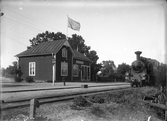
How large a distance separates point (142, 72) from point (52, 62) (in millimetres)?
8607

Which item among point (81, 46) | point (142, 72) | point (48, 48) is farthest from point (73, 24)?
point (142, 72)

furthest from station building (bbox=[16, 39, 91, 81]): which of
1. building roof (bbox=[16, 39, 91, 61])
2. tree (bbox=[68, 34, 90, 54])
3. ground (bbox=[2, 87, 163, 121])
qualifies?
ground (bbox=[2, 87, 163, 121])

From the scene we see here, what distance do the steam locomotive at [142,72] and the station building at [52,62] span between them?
178 inches

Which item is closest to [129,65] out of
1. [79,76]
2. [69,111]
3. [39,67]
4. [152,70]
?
[152,70]

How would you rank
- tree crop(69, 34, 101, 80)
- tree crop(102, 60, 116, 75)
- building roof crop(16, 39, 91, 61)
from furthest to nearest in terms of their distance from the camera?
tree crop(102, 60, 116, 75) → building roof crop(16, 39, 91, 61) → tree crop(69, 34, 101, 80)

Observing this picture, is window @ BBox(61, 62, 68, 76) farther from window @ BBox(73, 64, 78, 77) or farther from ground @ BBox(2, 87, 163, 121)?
ground @ BBox(2, 87, 163, 121)

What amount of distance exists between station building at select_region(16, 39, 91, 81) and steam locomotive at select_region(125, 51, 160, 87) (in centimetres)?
452

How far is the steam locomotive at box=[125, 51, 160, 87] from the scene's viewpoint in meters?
14.8

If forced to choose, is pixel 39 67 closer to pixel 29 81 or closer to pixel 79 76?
pixel 29 81

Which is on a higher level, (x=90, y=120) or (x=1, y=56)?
(x=1, y=56)

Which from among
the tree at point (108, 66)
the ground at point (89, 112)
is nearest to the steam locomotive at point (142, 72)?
the tree at point (108, 66)

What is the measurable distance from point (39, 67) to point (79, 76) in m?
4.22

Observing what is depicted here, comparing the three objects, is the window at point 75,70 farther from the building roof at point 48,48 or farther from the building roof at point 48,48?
the building roof at point 48,48

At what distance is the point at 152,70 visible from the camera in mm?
15250
